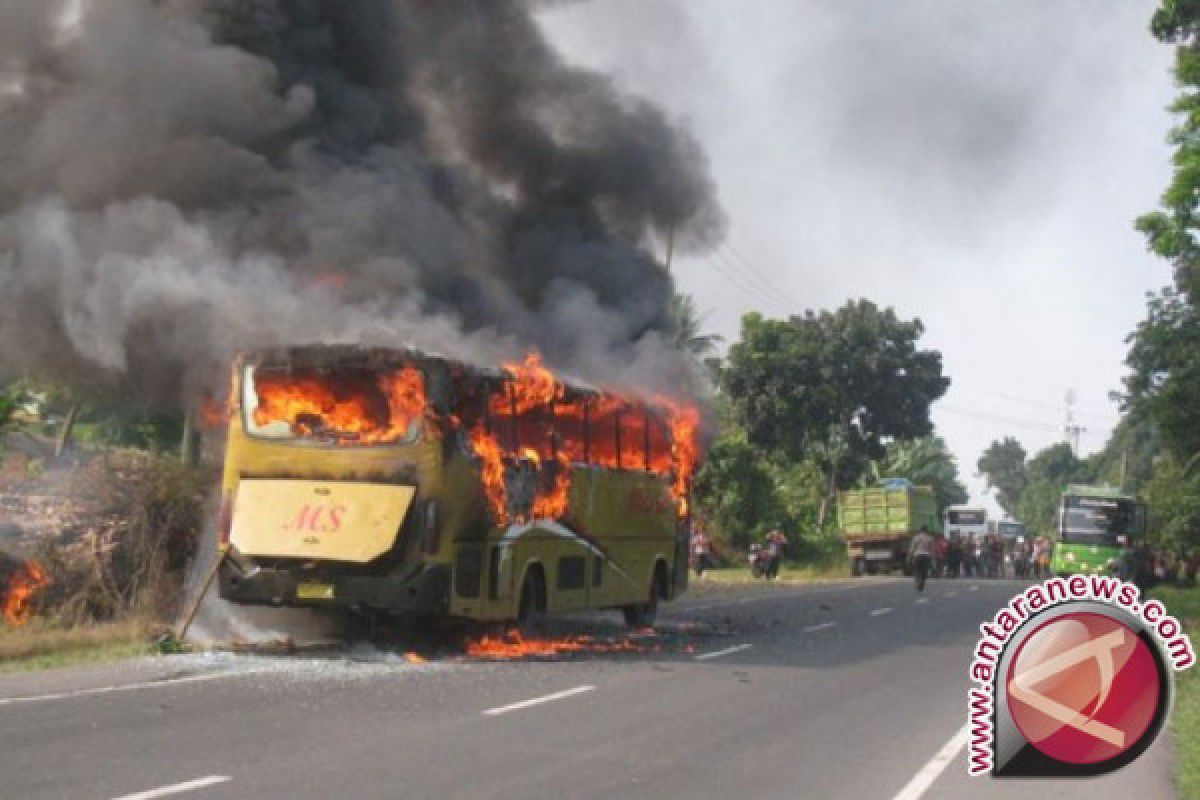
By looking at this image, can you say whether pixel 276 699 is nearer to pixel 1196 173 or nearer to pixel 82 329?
pixel 82 329

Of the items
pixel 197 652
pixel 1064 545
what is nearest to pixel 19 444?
pixel 197 652

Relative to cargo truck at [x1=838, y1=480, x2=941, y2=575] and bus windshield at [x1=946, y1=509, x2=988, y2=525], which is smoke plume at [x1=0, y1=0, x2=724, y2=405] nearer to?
cargo truck at [x1=838, y1=480, x2=941, y2=575]

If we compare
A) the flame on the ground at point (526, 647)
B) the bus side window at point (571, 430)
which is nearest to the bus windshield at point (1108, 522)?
the flame on the ground at point (526, 647)

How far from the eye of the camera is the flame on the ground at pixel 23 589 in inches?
669

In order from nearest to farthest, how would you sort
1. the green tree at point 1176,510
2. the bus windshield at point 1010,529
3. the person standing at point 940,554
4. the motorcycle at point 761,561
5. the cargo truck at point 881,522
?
1. the motorcycle at point 761,561
2. the green tree at point 1176,510
3. the cargo truck at point 881,522
4. the person standing at point 940,554
5. the bus windshield at point 1010,529

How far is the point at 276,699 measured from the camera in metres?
11.8

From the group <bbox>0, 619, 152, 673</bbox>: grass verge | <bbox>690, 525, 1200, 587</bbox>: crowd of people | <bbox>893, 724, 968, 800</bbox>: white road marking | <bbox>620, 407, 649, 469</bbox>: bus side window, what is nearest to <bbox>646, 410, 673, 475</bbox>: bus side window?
<bbox>620, 407, 649, 469</bbox>: bus side window

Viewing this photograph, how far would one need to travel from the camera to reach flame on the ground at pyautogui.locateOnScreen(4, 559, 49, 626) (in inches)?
669

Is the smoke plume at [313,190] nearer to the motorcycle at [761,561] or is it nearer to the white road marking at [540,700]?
the white road marking at [540,700]

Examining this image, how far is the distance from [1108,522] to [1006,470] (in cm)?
10475

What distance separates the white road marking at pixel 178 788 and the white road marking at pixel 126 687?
3.82 m

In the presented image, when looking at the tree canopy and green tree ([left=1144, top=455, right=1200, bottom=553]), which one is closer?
green tree ([left=1144, top=455, right=1200, bottom=553])

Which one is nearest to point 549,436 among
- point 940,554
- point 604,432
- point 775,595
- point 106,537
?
point 604,432

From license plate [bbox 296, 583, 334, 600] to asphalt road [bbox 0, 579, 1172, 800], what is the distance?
2.14 feet
